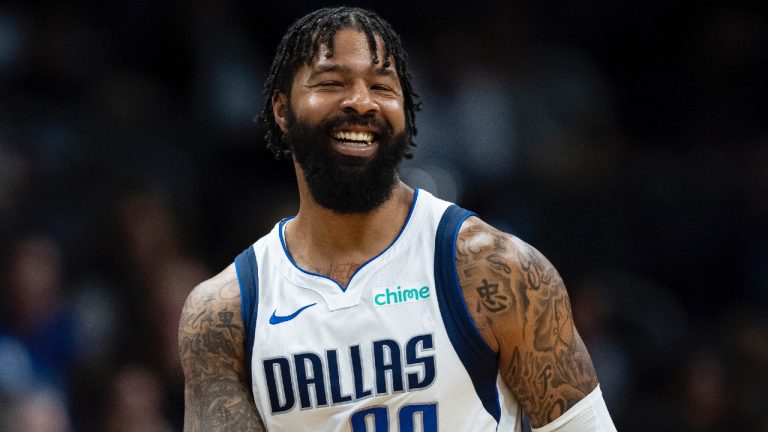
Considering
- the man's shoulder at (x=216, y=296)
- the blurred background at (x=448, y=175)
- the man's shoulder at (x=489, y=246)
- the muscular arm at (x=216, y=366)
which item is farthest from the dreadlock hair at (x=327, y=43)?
the blurred background at (x=448, y=175)

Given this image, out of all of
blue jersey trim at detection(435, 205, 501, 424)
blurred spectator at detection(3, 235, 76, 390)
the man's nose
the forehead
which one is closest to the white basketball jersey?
blue jersey trim at detection(435, 205, 501, 424)

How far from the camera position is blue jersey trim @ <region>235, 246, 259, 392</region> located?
10.0ft

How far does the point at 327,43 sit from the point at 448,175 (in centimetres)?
321

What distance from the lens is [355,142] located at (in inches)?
121

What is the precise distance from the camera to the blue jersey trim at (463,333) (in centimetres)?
288

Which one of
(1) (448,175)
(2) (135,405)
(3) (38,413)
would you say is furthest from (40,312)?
(1) (448,175)

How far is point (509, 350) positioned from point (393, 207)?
591mm

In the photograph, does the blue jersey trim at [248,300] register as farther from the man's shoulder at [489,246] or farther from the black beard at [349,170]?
the man's shoulder at [489,246]

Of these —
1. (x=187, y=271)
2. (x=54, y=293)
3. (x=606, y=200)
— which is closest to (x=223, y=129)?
(x=187, y=271)

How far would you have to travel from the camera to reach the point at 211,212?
6383 mm

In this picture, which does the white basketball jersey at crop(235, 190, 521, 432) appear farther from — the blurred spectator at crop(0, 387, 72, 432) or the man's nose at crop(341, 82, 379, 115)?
the blurred spectator at crop(0, 387, 72, 432)

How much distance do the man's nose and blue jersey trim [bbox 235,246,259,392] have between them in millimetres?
590

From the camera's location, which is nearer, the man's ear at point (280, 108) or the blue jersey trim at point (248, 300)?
the blue jersey trim at point (248, 300)

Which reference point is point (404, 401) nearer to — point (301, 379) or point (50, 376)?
point (301, 379)
